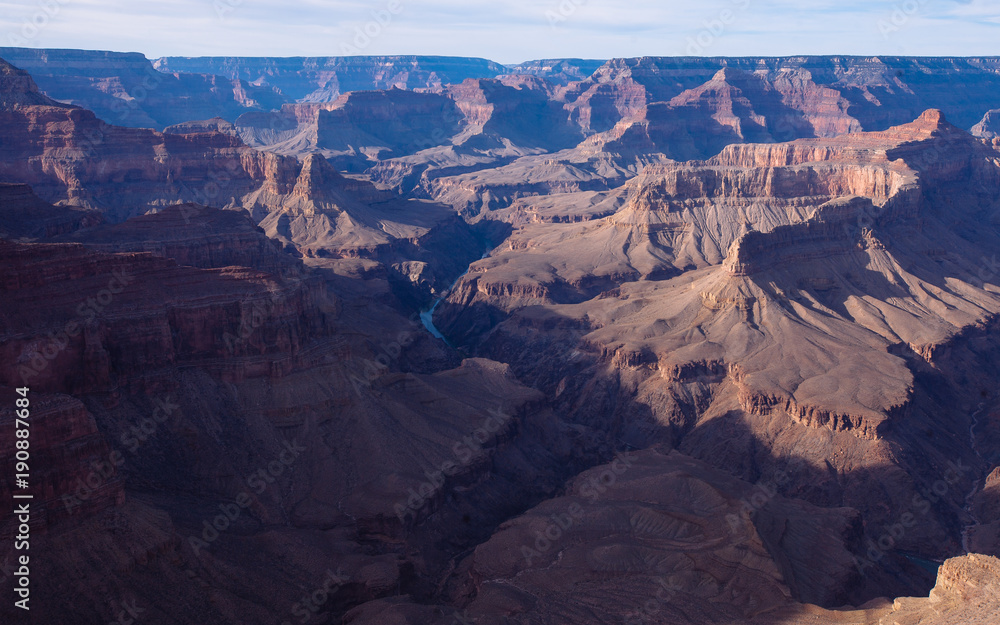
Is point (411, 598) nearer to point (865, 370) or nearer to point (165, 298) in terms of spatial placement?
point (165, 298)

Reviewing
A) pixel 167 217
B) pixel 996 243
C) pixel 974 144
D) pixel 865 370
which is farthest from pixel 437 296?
pixel 974 144

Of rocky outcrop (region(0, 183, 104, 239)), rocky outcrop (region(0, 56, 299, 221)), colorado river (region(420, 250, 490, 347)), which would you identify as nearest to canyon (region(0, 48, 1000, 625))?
rocky outcrop (region(0, 183, 104, 239))

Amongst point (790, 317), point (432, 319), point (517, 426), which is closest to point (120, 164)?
point (432, 319)

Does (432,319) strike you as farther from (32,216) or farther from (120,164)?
(120,164)

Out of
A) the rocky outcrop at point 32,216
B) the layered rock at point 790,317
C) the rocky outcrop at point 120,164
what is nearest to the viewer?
the layered rock at point 790,317

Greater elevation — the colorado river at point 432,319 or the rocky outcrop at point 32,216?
the rocky outcrop at point 32,216

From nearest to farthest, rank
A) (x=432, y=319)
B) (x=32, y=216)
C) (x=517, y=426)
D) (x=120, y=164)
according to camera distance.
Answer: (x=517, y=426) → (x=32, y=216) → (x=432, y=319) → (x=120, y=164)

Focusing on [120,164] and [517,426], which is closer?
[517,426]

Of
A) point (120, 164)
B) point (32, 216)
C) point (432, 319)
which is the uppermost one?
point (32, 216)

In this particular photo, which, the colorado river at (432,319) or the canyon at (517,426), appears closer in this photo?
the canyon at (517,426)

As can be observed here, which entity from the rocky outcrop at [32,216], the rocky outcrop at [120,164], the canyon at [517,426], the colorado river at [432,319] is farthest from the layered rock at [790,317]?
the rocky outcrop at [120,164]

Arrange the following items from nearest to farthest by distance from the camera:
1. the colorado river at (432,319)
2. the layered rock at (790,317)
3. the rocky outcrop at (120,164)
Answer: the layered rock at (790,317) → the colorado river at (432,319) → the rocky outcrop at (120,164)

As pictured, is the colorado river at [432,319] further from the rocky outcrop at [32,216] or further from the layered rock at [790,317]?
the rocky outcrop at [32,216]
